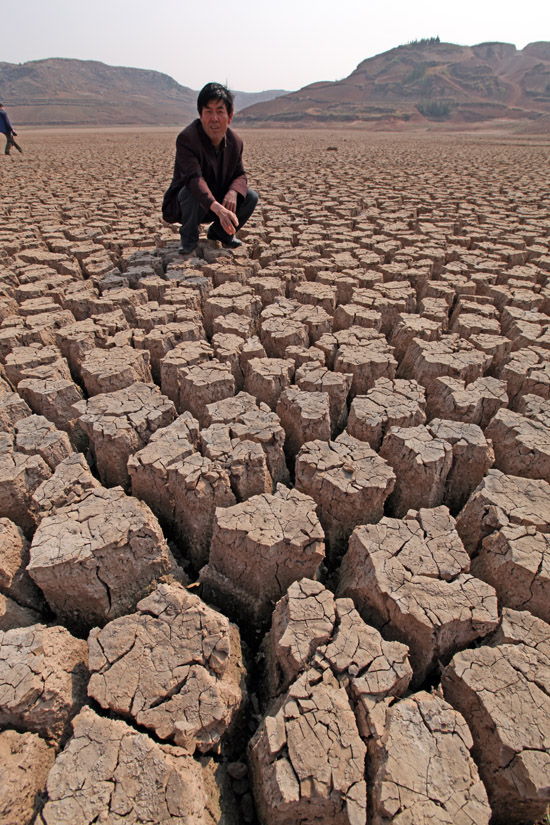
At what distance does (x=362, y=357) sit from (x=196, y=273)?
1907 millimetres

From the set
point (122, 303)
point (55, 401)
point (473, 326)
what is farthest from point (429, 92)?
point (55, 401)

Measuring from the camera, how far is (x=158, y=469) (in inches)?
67.7

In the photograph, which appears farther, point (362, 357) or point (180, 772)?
point (362, 357)

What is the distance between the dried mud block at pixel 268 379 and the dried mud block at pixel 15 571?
4.17 feet

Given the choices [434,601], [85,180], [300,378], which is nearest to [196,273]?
[300,378]

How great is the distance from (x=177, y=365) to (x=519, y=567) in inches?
72.8

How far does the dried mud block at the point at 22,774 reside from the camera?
1014mm

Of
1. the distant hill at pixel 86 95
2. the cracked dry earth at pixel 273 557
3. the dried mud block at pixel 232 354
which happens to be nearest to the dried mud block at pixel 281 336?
the cracked dry earth at pixel 273 557

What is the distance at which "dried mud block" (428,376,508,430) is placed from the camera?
2.17 m

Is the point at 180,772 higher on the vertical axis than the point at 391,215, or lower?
lower

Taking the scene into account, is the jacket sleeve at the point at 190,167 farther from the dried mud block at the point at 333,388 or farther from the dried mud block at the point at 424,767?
the dried mud block at the point at 424,767

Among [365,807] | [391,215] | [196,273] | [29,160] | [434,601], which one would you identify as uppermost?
[29,160]

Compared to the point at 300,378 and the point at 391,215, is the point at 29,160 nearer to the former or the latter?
the point at 391,215

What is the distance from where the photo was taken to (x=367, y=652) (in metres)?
1.22
